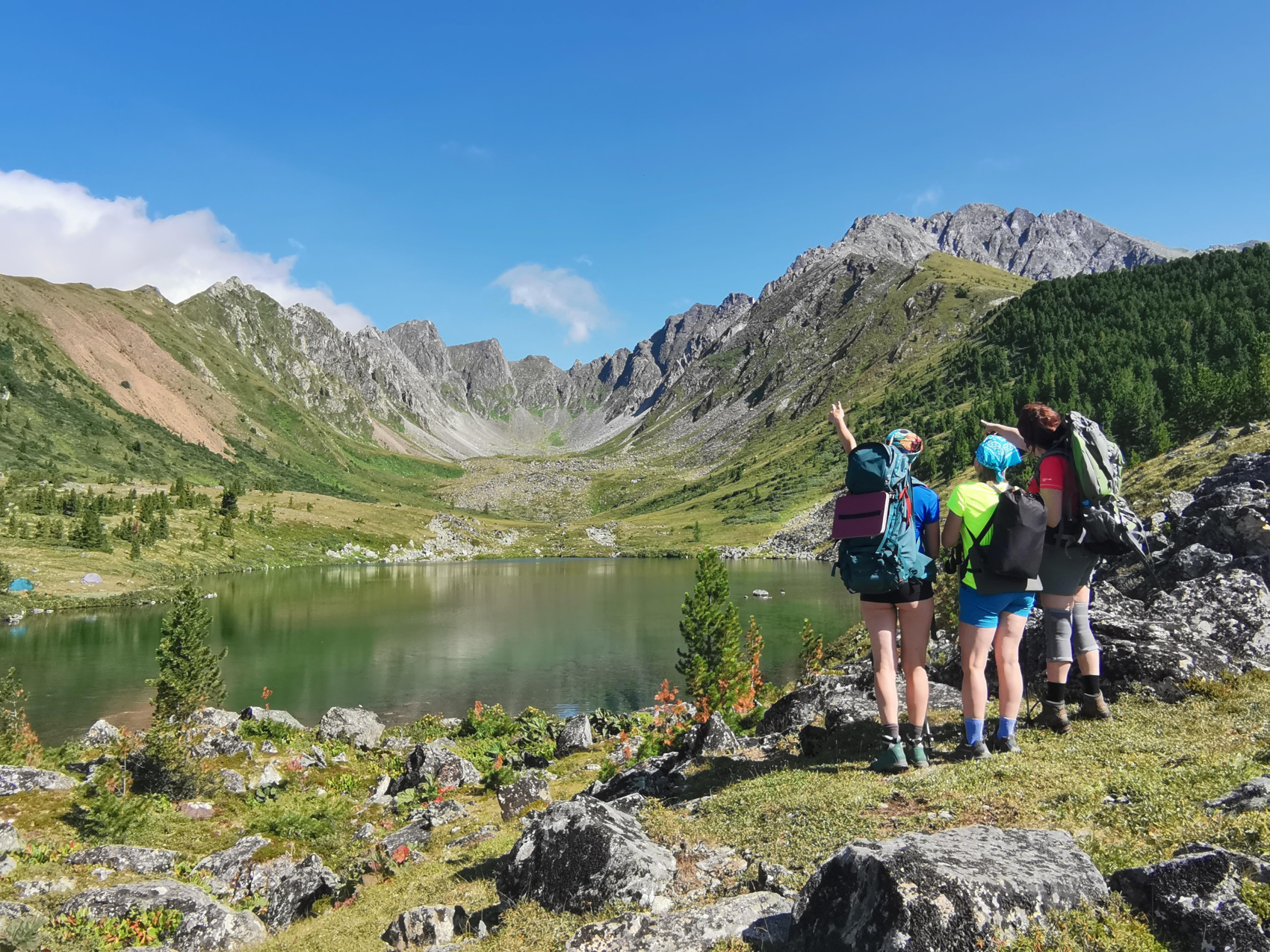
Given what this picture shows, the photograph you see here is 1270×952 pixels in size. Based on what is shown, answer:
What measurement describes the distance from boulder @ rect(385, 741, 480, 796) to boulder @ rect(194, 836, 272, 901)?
24.0 feet

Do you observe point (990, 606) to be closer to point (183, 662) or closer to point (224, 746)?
point (224, 746)

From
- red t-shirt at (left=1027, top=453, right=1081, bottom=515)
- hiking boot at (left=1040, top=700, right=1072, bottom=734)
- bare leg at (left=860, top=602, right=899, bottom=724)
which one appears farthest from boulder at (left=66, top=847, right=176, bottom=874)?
red t-shirt at (left=1027, top=453, right=1081, bottom=515)

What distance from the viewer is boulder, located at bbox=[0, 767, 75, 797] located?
23812 millimetres

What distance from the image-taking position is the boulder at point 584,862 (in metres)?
8.20

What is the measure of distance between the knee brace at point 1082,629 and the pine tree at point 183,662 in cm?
3747

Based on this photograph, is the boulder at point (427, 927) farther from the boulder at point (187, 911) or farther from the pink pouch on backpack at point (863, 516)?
the pink pouch on backpack at point (863, 516)

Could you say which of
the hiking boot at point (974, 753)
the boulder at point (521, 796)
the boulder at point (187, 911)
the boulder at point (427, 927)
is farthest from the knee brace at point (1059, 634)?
the boulder at point (187, 911)

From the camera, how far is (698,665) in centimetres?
3884

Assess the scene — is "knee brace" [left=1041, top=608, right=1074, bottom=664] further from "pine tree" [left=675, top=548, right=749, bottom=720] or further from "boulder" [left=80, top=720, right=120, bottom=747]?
"boulder" [left=80, top=720, right=120, bottom=747]

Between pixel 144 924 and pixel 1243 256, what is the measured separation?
851ft

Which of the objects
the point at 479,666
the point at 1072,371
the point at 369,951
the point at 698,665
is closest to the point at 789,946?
the point at 369,951

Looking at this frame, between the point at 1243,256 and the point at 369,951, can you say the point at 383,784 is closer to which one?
the point at 369,951

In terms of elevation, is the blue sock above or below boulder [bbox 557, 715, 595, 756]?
above

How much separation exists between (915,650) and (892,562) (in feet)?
5.06
